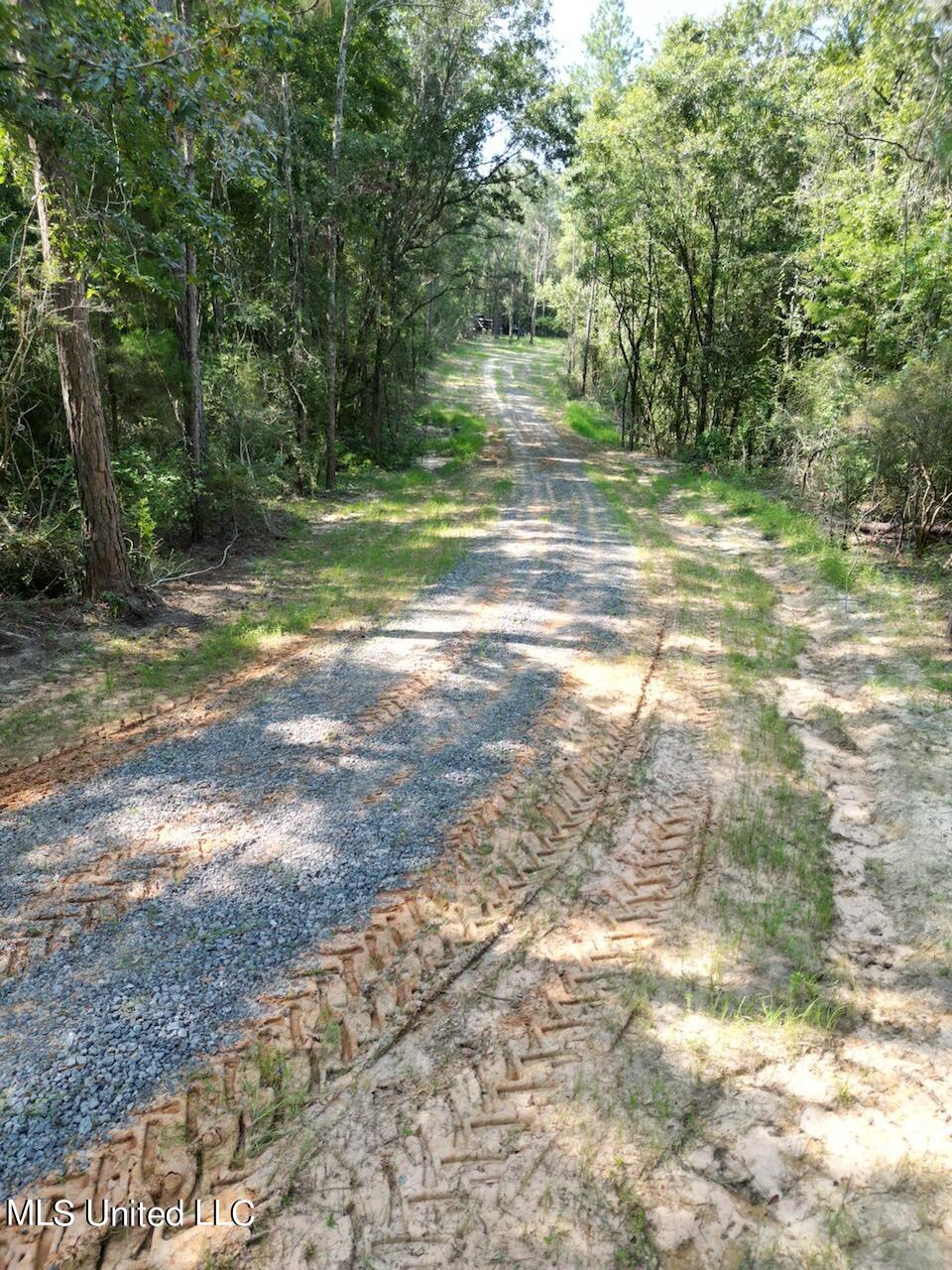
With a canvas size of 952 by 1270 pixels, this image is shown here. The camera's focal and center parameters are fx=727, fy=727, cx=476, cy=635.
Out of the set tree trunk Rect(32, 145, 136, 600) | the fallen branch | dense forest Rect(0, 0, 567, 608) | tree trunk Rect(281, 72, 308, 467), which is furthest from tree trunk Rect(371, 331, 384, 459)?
tree trunk Rect(32, 145, 136, 600)

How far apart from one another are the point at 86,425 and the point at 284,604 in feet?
8.94

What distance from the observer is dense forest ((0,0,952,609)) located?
586 centimetres

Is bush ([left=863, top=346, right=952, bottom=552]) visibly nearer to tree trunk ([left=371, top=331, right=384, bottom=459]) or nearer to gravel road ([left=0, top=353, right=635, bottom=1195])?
gravel road ([left=0, top=353, right=635, bottom=1195])

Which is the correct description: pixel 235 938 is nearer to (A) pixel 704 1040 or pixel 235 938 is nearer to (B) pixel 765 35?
(A) pixel 704 1040

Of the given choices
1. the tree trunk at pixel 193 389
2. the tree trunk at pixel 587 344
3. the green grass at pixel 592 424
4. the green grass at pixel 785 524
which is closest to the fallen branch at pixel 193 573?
the tree trunk at pixel 193 389

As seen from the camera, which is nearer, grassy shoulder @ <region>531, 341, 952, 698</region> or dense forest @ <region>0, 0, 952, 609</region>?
dense forest @ <region>0, 0, 952, 609</region>

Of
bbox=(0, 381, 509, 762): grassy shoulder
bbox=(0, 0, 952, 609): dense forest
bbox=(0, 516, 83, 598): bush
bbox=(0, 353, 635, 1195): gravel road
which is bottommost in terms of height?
bbox=(0, 353, 635, 1195): gravel road

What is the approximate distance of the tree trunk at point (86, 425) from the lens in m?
6.70

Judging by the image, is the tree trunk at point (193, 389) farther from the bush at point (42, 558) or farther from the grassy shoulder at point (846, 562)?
the grassy shoulder at point (846, 562)

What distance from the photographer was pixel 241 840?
4.26 m

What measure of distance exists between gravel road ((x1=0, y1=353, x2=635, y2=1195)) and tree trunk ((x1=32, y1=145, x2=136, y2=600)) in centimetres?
250

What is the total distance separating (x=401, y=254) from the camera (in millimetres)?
17562

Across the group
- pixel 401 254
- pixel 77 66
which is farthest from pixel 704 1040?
pixel 401 254

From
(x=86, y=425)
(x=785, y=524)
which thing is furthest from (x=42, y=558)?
(x=785, y=524)
